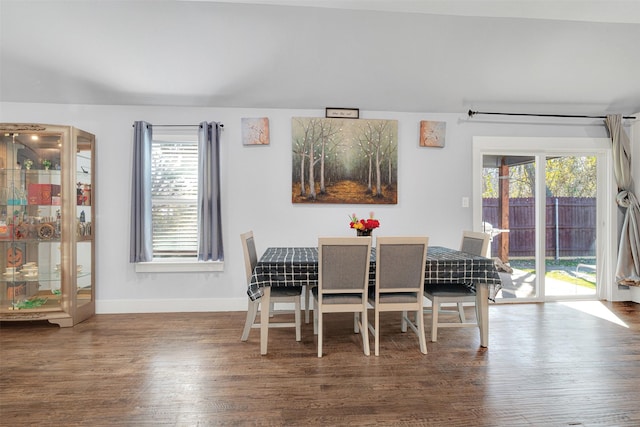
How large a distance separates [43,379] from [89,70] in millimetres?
2746

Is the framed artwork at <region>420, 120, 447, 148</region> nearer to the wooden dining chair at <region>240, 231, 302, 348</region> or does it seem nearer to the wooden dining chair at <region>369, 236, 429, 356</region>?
the wooden dining chair at <region>369, 236, 429, 356</region>

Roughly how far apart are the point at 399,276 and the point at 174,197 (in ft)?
8.78

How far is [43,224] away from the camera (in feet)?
11.6

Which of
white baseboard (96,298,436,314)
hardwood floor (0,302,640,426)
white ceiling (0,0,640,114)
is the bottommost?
hardwood floor (0,302,640,426)

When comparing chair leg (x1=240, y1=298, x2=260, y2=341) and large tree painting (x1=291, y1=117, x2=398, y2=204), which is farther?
large tree painting (x1=291, y1=117, x2=398, y2=204)

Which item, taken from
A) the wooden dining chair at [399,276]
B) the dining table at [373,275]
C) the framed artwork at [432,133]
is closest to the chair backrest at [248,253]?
the dining table at [373,275]

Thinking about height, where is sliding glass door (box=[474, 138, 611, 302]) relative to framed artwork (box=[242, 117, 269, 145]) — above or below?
below

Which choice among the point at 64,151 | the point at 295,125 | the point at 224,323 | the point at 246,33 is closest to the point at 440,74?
the point at 295,125

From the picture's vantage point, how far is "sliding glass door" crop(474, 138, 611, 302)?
4.27 meters

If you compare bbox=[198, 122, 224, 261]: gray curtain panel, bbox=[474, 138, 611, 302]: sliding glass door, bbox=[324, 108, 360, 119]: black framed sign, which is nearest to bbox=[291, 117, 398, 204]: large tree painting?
bbox=[324, 108, 360, 119]: black framed sign

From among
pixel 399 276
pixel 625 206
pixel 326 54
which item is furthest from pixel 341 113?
pixel 625 206

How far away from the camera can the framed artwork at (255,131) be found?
395 centimetres

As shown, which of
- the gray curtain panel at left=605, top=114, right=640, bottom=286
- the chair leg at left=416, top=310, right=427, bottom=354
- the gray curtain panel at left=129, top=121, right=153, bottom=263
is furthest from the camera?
the gray curtain panel at left=605, top=114, right=640, bottom=286

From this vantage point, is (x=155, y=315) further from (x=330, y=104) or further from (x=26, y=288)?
(x=330, y=104)
